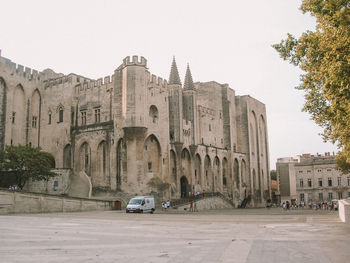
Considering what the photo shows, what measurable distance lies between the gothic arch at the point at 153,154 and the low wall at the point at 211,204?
5.23 metres

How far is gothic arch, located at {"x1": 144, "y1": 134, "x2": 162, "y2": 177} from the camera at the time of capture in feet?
134

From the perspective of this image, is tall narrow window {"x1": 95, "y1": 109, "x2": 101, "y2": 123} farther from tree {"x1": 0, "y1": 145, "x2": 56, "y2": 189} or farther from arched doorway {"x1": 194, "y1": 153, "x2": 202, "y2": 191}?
arched doorway {"x1": 194, "y1": 153, "x2": 202, "y2": 191}

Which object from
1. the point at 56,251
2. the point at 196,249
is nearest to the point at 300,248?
the point at 196,249

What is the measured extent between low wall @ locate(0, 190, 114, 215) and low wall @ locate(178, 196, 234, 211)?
1119cm

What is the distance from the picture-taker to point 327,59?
536 inches

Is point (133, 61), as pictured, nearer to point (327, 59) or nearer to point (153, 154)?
point (153, 154)

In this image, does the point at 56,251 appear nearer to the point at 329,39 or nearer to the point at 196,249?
the point at 196,249

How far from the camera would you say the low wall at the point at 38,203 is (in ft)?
82.8

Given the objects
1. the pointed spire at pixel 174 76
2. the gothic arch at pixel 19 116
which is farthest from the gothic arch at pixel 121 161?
the gothic arch at pixel 19 116

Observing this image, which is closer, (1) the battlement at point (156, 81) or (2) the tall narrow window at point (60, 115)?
(1) the battlement at point (156, 81)

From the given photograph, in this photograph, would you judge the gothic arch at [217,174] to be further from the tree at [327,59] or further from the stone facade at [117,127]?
the tree at [327,59]

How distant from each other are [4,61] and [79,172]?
15.3 metres

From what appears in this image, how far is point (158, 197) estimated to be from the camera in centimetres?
4003

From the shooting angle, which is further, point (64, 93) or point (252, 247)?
point (64, 93)
